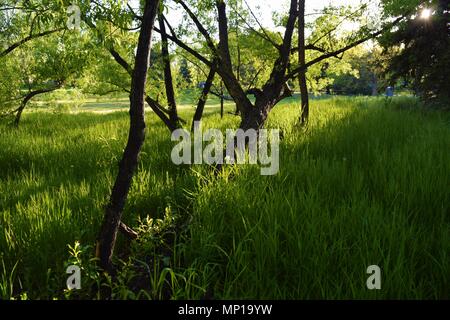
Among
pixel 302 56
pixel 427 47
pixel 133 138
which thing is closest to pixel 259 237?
pixel 133 138

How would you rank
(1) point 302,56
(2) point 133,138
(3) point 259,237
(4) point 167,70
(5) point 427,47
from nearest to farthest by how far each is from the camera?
1. (2) point 133,138
2. (3) point 259,237
3. (4) point 167,70
4. (1) point 302,56
5. (5) point 427,47

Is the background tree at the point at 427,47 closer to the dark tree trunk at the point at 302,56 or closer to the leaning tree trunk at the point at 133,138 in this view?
the dark tree trunk at the point at 302,56

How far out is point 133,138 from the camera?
6.00ft

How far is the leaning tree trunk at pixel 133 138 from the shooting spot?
5.81 feet

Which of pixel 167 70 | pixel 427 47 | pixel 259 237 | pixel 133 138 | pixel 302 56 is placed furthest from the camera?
pixel 427 47

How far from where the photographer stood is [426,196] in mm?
2811

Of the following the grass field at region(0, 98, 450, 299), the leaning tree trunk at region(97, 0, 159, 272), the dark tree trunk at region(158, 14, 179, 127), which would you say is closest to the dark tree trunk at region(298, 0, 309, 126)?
the dark tree trunk at region(158, 14, 179, 127)

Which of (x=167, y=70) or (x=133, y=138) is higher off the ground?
(x=167, y=70)

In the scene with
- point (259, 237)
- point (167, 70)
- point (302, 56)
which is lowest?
point (259, 237)

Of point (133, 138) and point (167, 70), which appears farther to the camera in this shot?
point (167, 70)

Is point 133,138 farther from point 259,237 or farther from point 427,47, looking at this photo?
point 427,47

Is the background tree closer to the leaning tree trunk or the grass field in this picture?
the grass field
